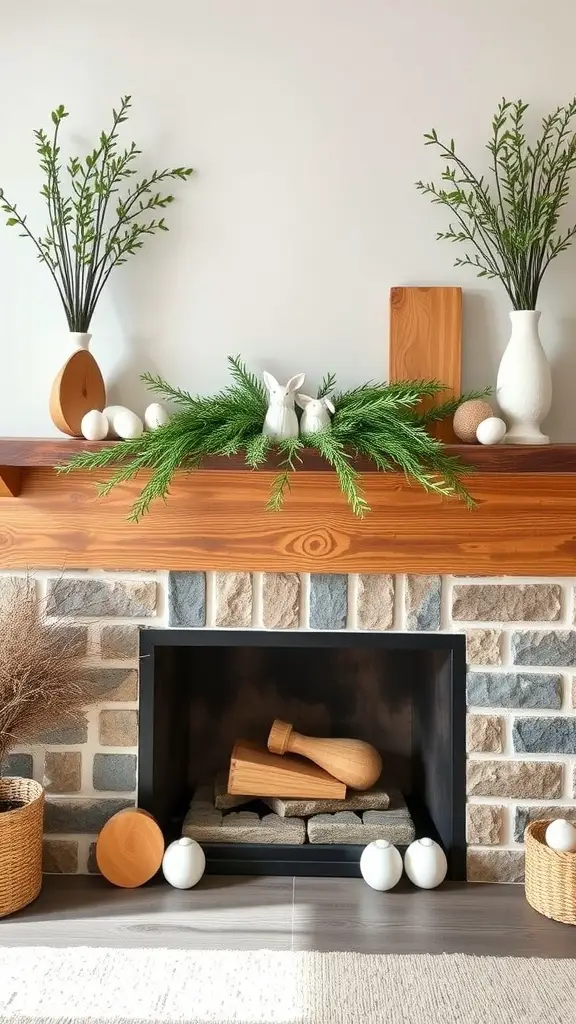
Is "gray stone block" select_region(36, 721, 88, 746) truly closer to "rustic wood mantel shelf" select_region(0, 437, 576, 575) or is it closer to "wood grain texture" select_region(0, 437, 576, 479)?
"rustic wood mantel shelf" select_region(0, 437, 576, 575)

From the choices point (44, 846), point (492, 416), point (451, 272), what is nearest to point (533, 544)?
point (492, 416)

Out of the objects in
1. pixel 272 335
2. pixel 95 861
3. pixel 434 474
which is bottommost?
pixel 95 861

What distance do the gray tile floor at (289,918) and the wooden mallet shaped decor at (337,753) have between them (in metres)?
0.25

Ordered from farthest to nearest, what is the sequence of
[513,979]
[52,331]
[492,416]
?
1. [52,331]
2. [492,416]
3. [513,979]

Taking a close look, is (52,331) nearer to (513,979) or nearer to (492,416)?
(492,416)

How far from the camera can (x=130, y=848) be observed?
2.04m

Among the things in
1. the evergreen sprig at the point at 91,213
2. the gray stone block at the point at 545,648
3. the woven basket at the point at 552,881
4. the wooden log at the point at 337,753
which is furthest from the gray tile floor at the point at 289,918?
the evergreen sprig at the point at 91,213

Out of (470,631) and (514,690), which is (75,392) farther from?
(514,690)

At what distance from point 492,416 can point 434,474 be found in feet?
0.96

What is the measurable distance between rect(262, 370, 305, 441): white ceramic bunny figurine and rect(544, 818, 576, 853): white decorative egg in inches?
39.4

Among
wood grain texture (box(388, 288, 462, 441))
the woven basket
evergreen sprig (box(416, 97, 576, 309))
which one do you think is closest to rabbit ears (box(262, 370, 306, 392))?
wood grain texture (box(388, 288, 462, 441))

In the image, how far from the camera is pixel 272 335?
→ 6.97 feet

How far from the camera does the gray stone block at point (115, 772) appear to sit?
82.7 inches

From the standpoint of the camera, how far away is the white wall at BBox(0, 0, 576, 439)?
2074 millimetres
